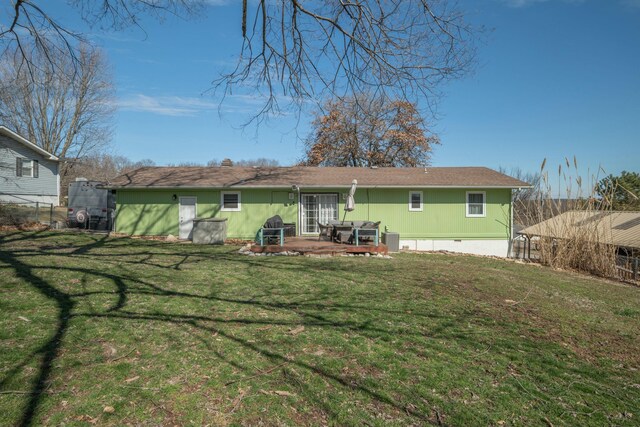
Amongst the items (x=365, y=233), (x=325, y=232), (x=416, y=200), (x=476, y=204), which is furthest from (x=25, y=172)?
Result: (x=476, y=204)

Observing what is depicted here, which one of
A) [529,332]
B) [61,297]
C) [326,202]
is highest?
[326,202]

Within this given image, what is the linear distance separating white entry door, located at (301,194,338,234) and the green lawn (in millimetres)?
9935

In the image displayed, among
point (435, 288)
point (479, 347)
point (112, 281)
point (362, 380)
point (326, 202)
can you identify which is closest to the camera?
point (362, 380)

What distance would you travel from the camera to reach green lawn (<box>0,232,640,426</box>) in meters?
3.14

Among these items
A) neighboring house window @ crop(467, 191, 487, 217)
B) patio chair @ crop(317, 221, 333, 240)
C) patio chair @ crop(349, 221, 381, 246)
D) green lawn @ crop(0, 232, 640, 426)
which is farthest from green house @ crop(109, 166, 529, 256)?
green lawn @ crop(0, 232, 640, 426)

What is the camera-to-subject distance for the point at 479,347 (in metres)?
4.55

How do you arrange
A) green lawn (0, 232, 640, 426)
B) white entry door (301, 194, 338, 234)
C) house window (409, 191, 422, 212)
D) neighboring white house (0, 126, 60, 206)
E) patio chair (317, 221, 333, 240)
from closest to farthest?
green lawn (0, 232, 640, 426)
patio chair (317, 221, 333, 240)
white entry door (301, 194, 338, 234)
house window (409, 191, 422, 212)
neighboring white house (0, 126, 60, 206)

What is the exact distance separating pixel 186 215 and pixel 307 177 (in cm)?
574

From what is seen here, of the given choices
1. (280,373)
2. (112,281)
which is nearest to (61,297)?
(112,281)

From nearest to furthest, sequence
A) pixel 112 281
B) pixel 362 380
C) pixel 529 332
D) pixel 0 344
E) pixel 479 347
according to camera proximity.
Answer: pixel 362 380 → pixel 0 344 → pixel 479 347 → pixel 529 332 → pixel 112 281

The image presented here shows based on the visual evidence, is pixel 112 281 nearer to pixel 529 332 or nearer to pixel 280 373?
pixel 280 373

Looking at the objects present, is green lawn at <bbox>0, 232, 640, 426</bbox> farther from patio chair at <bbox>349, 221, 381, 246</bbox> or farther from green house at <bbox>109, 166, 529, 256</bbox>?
green house at <bbox>109, 166, 529, 256</bbox>

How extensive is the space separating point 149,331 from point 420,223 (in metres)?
14.8

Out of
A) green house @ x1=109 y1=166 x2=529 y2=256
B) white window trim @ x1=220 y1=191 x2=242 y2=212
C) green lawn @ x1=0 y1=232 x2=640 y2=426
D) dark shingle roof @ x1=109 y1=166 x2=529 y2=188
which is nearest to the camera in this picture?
green lawn @ x1=0 y1=232 x2=640 y2=426
